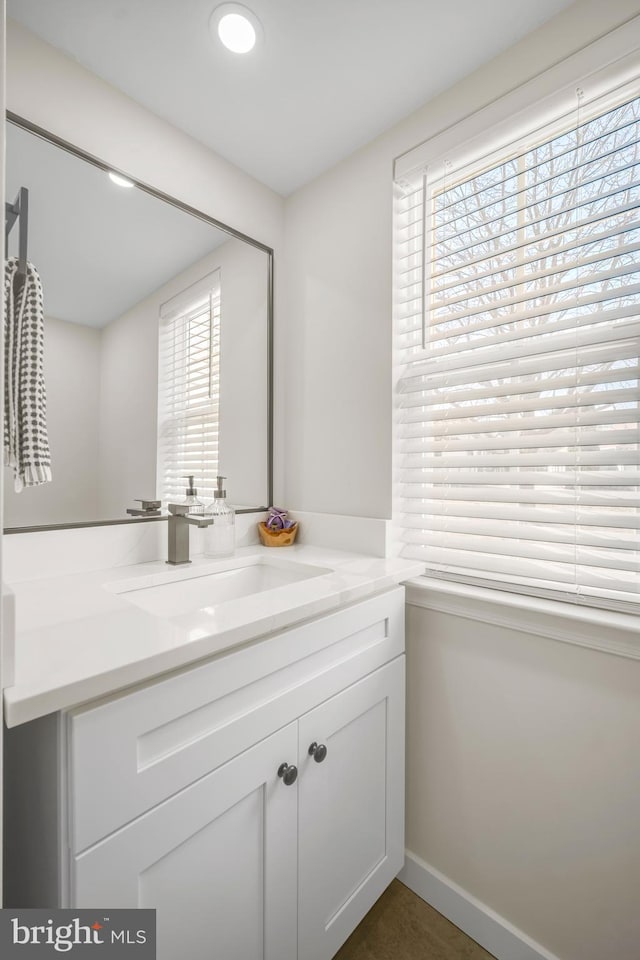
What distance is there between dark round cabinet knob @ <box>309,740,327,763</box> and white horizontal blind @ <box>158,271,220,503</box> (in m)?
0.78

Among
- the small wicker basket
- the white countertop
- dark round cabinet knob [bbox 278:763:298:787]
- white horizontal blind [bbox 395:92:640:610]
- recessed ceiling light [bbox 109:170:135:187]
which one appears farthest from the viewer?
the small wicker basket

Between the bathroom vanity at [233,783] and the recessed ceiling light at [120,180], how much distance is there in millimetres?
1081

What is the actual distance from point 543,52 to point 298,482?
1377 mm

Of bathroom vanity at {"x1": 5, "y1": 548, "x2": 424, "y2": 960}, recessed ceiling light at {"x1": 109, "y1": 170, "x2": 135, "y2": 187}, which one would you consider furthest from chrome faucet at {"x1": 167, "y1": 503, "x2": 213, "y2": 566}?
recessed ceiling light at {"x1": 109, "y1": 170, "x2": 135, "y2": 187}

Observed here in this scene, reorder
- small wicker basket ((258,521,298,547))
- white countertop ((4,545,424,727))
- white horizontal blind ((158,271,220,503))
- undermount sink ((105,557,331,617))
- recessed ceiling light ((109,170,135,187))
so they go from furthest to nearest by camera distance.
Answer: small wicker basket ((258,521,298,547)) → white horizontal blind ((158,271,220,503)) → recessed ceiling light ((109,170,135,187)) → undermount sink ((105,557,331,617)) → white countertop ((4,545,424,727))

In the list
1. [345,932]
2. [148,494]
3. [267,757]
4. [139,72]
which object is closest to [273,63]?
[139,72]

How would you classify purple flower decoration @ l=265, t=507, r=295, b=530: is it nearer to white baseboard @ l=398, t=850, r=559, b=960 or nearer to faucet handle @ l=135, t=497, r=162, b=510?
faucet handle @ l=135, t=497, r=162, b=510

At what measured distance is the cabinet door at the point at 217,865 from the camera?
0.65 m

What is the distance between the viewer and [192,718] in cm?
73

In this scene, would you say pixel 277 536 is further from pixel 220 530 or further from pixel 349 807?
pixel 349 807

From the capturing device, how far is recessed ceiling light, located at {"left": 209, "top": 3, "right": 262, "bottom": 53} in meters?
1.04

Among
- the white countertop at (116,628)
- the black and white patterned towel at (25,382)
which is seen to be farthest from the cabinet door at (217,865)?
the black and white patterned towel at (25,382)

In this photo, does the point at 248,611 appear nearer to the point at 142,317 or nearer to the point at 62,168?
the point at 142,317

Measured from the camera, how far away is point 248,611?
838 mm
